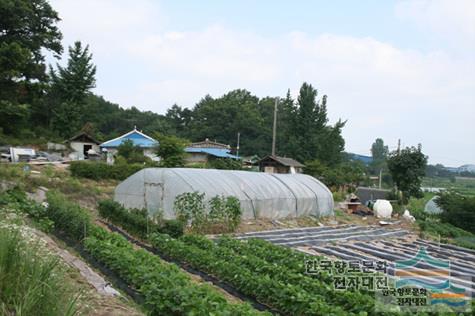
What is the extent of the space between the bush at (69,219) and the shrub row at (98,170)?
23.6 ft

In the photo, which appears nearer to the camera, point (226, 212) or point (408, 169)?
point (226, 212)

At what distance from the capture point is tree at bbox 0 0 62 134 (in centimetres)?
1902

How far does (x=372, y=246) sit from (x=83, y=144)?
2139 centimetres

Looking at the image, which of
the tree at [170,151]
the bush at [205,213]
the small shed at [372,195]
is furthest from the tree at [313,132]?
the bush at [205,213]

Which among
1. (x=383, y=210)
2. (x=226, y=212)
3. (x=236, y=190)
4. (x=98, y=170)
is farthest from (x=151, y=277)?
(x=383, y=210)

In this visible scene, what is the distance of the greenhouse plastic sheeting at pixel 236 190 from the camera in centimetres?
1107

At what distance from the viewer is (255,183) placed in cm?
1359

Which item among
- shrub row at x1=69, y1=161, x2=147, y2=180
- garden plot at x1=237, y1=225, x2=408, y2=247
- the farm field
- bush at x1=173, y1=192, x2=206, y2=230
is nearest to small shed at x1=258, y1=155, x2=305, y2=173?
shrub row at x1=69, y1=161, x2=147, y2=180

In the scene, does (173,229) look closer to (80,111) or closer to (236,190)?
(236,190)

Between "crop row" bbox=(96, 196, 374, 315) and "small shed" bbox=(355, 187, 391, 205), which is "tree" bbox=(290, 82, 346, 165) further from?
"crop row" bbox=(96, 196, 374, 315)

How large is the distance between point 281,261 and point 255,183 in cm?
683

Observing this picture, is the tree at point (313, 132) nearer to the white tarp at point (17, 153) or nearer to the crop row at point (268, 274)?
the white tarp at point (17, 153)

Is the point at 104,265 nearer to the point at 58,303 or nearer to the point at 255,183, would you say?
the point at 58,303

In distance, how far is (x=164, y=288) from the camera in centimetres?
439
